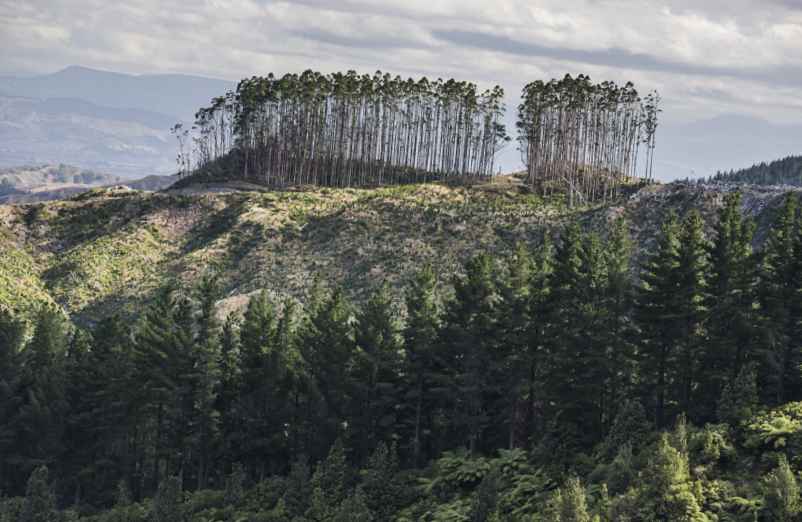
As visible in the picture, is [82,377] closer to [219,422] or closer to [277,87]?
[219,422]

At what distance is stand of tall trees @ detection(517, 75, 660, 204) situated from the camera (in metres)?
112

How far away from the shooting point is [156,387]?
50656mm

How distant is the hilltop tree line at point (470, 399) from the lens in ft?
102

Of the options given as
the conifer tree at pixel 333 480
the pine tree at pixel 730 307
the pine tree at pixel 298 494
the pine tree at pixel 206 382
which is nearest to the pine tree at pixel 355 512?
the conifer tree at pixel 333 480

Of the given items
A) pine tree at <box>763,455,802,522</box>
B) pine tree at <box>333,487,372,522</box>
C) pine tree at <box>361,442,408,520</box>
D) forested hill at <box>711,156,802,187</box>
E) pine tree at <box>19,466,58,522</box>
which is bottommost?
pine tree at <box>19,466,58,522</box>

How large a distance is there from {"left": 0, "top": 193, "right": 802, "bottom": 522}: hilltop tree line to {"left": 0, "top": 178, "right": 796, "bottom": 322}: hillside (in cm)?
2293

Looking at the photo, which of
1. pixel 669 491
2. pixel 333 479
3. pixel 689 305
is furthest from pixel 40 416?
pixel 669 491

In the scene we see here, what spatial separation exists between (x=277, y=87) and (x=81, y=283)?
48.2m

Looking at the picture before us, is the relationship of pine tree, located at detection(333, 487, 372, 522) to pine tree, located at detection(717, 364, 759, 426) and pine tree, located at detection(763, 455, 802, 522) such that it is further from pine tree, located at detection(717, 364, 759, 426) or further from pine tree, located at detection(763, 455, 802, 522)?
pine tree, located at detection(763, 455, 802, 522)

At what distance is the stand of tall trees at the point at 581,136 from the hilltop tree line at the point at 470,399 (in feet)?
211

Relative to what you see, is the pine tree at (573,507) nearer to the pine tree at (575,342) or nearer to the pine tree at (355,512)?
the pine tree at (355,512)

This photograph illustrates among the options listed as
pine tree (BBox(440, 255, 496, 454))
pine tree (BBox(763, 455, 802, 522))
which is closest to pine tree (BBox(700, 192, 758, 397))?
pine tree (BBox(440, 255, 496, 454))

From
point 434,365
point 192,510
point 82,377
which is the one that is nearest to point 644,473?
point 434,365

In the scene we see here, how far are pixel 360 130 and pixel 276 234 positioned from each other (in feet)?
146
